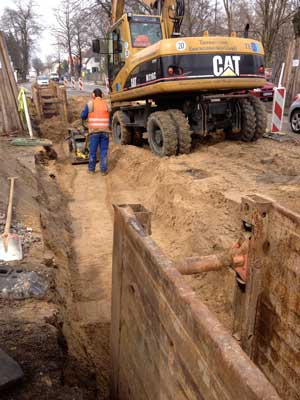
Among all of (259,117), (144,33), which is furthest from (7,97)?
(259,117)

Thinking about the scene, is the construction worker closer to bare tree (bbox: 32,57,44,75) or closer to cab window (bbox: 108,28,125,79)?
cab window (bbox: 108,28,125,79)

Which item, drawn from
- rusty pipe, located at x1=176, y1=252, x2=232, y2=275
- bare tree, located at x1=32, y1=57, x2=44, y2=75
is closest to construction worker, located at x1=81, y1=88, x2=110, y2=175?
rusty pipe, located at x1=176, y1=252, x2=232, y2=275

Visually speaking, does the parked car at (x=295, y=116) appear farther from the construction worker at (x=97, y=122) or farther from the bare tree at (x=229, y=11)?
the bare tree at (x=229, y=11)

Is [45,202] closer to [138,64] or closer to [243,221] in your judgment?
[138,64]

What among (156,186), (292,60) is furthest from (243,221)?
(292,60)

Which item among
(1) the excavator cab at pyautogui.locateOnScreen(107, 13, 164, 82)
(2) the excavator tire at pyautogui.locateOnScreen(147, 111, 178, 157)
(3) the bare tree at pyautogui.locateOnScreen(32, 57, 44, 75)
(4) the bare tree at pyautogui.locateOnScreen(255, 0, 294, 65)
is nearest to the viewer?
(2) the excavator tire at pyautogui.locateOnScreen(147, 111, 178, 157)

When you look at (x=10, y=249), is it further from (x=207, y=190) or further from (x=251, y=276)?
(x=207, y=190)

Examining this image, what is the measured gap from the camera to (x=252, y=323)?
10.7ft

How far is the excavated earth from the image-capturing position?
3.03m

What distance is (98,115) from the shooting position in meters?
8.94

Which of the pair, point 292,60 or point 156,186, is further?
point 292,60

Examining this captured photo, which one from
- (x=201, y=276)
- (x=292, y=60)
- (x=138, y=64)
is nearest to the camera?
(x=201, y=276)

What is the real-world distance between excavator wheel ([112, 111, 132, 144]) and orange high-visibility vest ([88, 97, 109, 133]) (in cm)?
150

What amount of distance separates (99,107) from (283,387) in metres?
7.15
